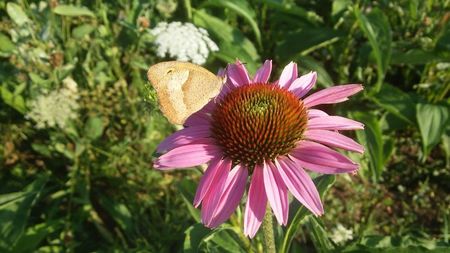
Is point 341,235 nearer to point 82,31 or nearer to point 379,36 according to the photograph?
point 379,36

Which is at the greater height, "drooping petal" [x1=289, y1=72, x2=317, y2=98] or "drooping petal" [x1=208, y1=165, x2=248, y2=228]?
"drooping petal" [x1=289, y1=72, x2=317, y2=98]

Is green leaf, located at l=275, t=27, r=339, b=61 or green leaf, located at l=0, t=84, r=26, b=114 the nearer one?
green leaf, located at l=0, t=84, r=26, b=114

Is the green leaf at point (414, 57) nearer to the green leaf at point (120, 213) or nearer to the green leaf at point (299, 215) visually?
the green leaf at point (299, 215)

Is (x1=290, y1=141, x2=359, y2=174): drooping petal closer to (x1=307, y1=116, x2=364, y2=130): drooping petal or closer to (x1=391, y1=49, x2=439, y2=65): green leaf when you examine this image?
(x1=307, y1=116, x2=364, y2=130): drooping petal

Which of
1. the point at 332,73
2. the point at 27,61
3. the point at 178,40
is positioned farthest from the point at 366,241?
the point at 27,61

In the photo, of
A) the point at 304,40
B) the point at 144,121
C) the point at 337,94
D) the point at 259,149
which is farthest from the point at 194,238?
the point at 304,40

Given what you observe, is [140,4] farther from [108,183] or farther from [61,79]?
[108,183]

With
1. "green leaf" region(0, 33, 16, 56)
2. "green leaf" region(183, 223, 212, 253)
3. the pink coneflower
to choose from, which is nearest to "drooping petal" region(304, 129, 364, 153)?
the pink coneflower
